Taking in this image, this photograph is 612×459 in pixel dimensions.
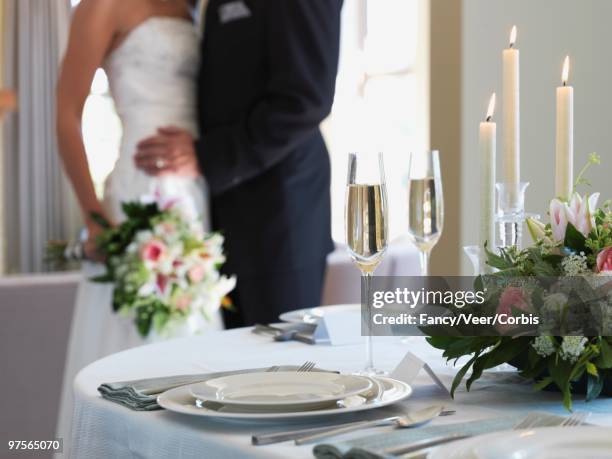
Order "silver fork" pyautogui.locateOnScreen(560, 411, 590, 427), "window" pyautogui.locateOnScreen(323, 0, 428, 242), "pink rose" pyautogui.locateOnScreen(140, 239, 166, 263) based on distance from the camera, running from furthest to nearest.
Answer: "window" pyautogui.locateOnScreen(323, 0, 428, 242), "pink rose" pyautogui.locateOnScreen(140, 239, 166, 263), "silver fork" pyautogui.locateOnScreen(560, 411, 590, 427)

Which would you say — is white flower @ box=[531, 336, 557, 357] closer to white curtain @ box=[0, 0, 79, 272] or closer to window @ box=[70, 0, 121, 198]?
window @ box=[70, 0, 121, 198]

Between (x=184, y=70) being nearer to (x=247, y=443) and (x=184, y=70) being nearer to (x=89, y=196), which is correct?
(x=89, y=196)

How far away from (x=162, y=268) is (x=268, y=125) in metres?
0.56

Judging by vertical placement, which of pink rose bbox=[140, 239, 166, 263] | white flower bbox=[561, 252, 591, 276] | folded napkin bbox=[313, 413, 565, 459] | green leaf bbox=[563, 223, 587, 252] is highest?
green leaf bbox=[563, 223, 587, 252]

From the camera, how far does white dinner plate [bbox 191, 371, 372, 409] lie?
92 cm

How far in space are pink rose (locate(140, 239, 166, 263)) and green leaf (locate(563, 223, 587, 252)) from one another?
4.19 ft

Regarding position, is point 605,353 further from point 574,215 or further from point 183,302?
point 183,302

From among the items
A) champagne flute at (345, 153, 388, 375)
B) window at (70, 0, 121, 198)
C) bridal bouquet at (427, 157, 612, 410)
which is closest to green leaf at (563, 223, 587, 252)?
bridal bouquet at (427, 157, 612, 410)

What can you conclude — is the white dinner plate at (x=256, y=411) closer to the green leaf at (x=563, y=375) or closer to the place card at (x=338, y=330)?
the green leaf at (x=563, y=375)

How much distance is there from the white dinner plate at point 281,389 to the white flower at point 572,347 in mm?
202

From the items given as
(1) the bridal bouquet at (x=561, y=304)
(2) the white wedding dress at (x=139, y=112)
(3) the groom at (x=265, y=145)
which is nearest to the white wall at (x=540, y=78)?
(3) the groom at (x=265, y=145)

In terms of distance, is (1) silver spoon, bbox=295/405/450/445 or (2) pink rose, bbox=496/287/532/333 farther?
(2) pink rose, bbox=496/287/532/333

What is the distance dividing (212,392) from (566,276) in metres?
0.39

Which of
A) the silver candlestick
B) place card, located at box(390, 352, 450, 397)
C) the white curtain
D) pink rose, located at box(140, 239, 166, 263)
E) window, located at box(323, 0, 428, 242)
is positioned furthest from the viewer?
the white curtain
